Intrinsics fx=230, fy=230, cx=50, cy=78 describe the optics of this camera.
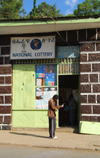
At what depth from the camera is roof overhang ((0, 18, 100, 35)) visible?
352 inches

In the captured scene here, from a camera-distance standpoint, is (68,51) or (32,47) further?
(32,47)

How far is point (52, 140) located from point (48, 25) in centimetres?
448

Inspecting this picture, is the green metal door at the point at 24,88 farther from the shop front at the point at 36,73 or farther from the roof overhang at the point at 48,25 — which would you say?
the roof overhang at the point at 48,25

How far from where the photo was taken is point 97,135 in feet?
29.3

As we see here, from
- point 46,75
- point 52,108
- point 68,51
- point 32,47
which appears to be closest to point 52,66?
point 46,75

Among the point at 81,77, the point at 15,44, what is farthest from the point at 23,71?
the point at 81,77

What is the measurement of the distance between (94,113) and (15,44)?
14.8ft

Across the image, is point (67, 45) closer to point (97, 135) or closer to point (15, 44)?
point (15, 44)

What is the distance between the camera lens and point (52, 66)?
32.8 feet

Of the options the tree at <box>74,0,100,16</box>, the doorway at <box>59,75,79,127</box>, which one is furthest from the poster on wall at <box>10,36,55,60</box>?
the tree at <box>74,0,100,16</box>

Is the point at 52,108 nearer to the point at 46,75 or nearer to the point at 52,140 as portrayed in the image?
the point at 52,140

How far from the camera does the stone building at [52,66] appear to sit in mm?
9250

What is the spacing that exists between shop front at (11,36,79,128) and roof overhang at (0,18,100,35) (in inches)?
21.2

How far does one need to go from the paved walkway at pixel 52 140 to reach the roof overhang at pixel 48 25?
14.1 ft
